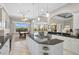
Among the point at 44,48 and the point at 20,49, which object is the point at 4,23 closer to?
the point at 20,49

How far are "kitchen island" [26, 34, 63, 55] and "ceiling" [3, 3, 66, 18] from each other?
0.55m

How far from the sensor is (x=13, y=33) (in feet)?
8.35

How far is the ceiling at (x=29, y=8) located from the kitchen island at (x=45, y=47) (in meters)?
0.55

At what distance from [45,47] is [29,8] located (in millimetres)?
1004

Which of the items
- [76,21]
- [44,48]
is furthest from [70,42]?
[44,48]

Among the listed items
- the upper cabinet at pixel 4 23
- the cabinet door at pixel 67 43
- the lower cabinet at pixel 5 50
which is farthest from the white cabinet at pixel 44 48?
the upper cabinet at pixel 4 23

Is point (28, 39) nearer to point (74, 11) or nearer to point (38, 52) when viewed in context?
point (38, 52)

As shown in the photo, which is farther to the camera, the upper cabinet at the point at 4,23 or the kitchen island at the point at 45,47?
the kitchen island at the point at 45,47

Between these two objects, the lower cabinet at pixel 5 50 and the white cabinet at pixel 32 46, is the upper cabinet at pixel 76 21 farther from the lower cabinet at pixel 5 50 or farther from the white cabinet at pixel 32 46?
the lower cabinet at pixel 5 50

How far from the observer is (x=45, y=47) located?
258 cm

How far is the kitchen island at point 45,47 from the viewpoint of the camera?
8.36 feet

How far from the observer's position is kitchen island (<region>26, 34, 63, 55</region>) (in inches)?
100

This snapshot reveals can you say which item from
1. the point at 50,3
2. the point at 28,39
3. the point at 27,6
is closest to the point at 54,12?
the point at 50,3

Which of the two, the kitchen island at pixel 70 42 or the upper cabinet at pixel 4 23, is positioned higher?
the upper cabinet at pixel 4 23
